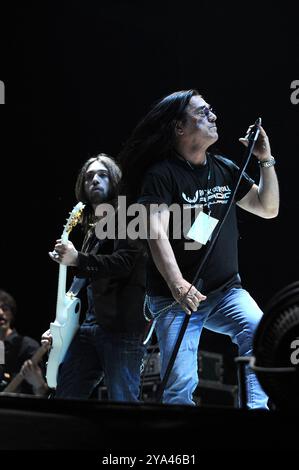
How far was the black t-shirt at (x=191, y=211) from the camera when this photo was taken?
2.70 meters

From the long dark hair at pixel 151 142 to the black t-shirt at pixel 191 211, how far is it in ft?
0.34

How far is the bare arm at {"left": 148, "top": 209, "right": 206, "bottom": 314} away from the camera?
245 centimetres

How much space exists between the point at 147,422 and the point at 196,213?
1398mm

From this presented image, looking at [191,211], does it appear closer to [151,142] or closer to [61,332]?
[151,142]

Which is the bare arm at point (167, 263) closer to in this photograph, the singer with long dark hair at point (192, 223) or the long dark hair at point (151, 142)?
the singer with long dark hair at point (192, 223)

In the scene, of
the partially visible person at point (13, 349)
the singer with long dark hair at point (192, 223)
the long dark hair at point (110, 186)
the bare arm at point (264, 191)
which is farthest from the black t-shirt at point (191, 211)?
the partially visible person at point (13, 349)

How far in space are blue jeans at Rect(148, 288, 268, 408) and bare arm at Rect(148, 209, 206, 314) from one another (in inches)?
6.8

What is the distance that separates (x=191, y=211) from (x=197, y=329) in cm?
41

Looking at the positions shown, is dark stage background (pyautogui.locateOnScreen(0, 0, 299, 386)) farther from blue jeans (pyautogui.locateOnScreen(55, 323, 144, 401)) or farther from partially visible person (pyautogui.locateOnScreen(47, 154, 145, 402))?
blue jeans (pyautogui.locateOnScreen(55, 323, 144, 401))

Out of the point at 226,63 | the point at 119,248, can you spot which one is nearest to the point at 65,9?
the point at 226,63

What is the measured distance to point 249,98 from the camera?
3.89m

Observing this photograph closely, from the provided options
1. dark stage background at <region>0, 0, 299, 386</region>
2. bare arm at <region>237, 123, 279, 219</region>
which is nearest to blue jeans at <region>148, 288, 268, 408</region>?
bare arm at <region>237, 123, 279, 219</region>

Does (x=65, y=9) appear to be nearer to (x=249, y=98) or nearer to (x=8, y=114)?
(x=8, y=114)

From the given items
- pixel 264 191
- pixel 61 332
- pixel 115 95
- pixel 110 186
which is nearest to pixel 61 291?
pixel 61 332
